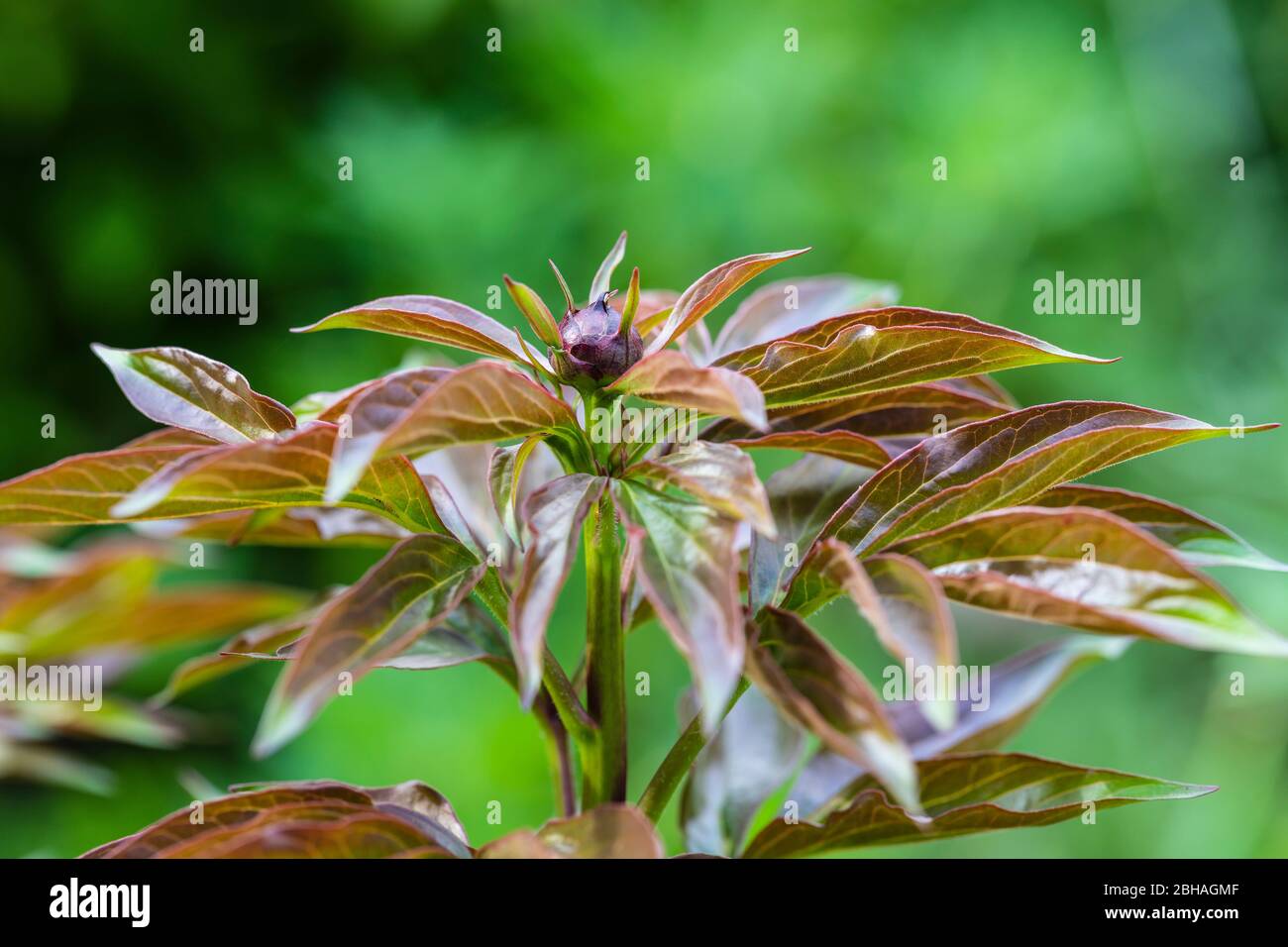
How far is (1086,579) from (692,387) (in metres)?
0.17

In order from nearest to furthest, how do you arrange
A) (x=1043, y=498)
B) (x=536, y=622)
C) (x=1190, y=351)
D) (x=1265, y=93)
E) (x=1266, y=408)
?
(x=536, y=622) → (x=1043, y=498) → (x=1266, y=408) → (x=1190, y=351) → (x=1265, y=93)

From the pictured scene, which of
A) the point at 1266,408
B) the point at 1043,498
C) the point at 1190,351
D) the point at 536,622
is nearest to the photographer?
the point at 536,622

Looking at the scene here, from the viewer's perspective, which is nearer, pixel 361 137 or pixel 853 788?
pixel 853 788

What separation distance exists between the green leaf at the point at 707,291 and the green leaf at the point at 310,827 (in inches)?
9.2

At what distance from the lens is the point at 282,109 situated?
2436mm

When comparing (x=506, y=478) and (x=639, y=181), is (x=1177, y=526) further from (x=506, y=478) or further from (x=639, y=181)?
(x=639, y=181)

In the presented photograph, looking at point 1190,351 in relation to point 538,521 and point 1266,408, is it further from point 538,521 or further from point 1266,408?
point 538,521

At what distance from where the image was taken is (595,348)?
18.3 inches

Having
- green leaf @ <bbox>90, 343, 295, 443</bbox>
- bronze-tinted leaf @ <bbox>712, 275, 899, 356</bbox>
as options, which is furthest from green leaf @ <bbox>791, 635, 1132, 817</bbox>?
green leaf @ <bbox>90, 343, 295, 443</bbox>

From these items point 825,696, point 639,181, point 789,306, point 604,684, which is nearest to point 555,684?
point 604,684

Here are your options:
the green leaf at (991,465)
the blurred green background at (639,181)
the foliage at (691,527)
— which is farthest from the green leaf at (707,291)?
the blurred green background at (639,181)
